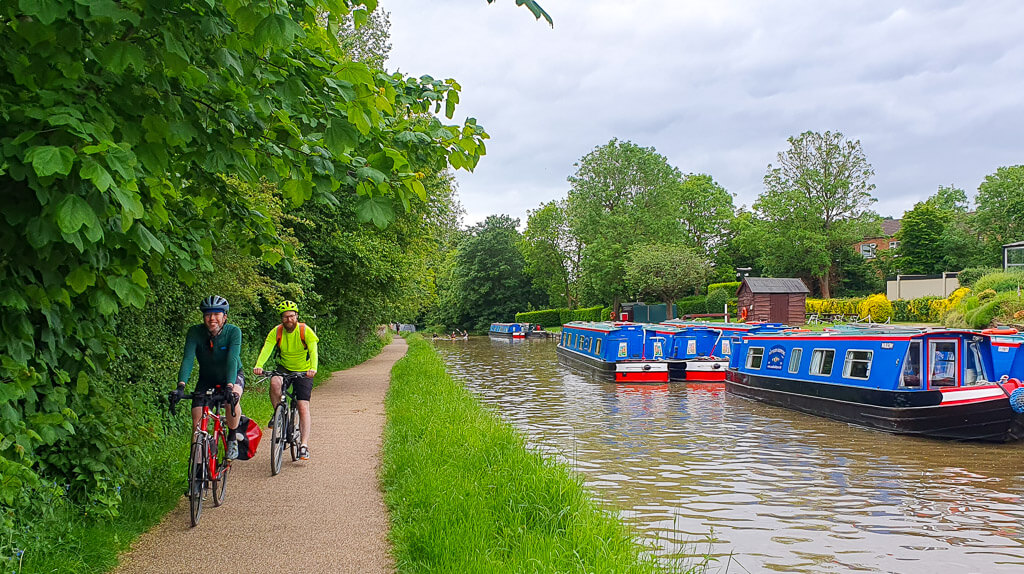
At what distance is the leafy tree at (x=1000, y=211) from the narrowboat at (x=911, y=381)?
126 ft

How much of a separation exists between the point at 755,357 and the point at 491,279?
5172cm

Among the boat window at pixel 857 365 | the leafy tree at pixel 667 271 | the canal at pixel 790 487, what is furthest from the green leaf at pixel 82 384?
the leafy tree at pixel 667 271

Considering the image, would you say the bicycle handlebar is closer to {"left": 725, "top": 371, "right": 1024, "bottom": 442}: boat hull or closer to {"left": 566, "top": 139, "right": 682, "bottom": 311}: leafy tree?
{"left": 725, "top": 371, "right": 1024, "bottom": 442}: boat hull

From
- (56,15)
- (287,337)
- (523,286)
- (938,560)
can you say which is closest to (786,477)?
(938,560)

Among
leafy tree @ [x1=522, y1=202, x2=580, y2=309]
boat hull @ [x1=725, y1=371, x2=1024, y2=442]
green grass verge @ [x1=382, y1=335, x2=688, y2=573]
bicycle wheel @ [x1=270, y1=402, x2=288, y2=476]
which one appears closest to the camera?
green grass verge @ [x1=382, y1=335, x2=688, y2=573]

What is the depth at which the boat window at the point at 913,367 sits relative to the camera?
13.5m

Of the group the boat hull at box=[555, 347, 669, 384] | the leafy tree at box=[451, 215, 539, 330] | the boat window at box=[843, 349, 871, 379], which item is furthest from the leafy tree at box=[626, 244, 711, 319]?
the boat window at box=[843, 349, 871, 379]

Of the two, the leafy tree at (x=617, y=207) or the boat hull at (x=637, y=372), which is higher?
the leafy tree at (x=617, y=207)

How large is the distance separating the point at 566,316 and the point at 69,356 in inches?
2350

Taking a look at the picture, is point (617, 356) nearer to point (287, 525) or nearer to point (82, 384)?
point (287, 525)

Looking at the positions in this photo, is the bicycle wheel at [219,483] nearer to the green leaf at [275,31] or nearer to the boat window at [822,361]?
the green leaf at [275,31]

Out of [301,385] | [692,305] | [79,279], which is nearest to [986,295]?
[692,305]

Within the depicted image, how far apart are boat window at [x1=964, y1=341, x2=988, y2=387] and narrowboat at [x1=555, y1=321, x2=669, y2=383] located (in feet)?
31.5

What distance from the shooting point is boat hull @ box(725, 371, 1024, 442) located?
12.0m
